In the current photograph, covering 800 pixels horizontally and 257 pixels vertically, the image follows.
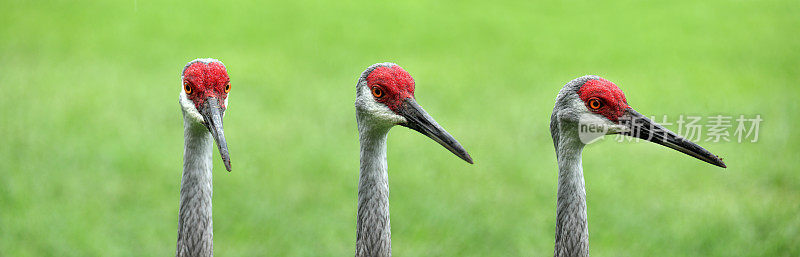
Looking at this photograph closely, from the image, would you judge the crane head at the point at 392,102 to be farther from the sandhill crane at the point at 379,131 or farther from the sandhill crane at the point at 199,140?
the sandhill crane at the point at 199,140

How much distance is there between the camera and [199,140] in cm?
406

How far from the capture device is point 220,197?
22.0 ft

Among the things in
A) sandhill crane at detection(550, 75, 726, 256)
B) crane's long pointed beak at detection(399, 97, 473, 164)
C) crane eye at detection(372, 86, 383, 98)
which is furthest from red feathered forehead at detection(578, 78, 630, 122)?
crane eye at detection(372, 86, 383, 98)

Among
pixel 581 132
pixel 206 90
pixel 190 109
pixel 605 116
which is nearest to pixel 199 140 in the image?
pixel 190 109

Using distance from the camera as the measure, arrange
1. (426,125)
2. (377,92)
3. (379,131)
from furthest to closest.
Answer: (379,131) < (377,92) < (426,125)

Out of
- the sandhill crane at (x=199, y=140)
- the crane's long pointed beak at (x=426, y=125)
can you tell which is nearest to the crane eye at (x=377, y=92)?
the crane's long pointed beak at (x=426, y=125)

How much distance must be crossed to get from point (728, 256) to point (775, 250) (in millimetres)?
467

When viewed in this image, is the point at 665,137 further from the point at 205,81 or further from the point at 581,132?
the point at 205,81

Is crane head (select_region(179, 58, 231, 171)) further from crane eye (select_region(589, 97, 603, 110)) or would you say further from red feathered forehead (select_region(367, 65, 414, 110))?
crane eye (select_region(589, 97, 603, 110))

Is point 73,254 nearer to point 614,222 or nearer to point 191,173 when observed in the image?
point 191,173

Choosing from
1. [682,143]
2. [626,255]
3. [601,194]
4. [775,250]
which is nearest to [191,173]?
[682,143]

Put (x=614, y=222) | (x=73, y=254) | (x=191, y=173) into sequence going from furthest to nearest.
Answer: (x=614, y=222) < (x=73, y=254) < (x=191, y=173)

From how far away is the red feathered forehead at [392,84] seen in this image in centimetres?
388

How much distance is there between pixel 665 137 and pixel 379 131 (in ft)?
4.33
